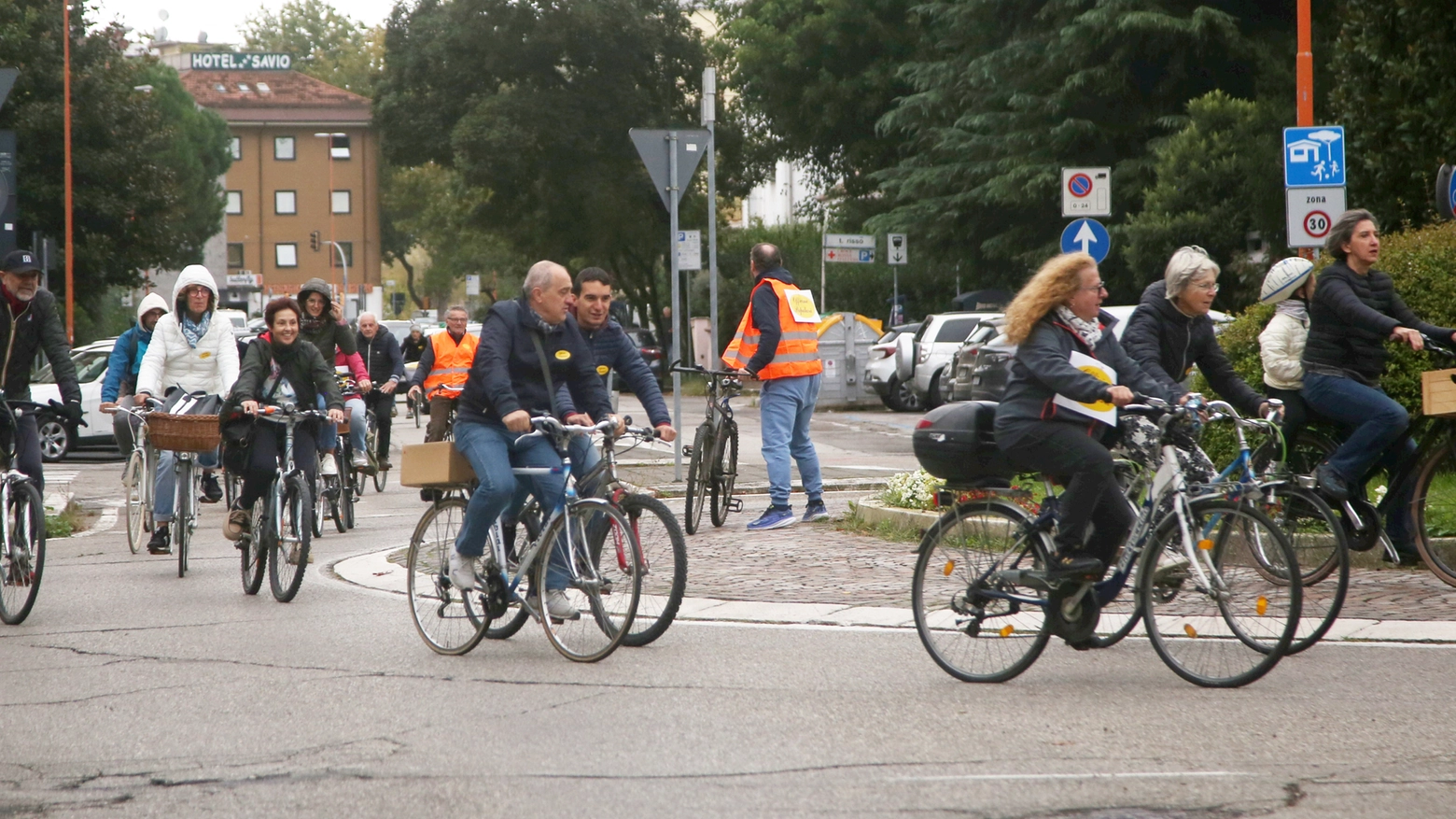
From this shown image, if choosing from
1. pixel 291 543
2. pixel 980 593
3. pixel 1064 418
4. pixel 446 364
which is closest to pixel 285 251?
pixel 446 364

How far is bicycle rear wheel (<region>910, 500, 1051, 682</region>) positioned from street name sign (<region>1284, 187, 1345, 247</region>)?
31.9 ft

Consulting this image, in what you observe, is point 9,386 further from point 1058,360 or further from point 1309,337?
point 1309,337

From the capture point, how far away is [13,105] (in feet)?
126

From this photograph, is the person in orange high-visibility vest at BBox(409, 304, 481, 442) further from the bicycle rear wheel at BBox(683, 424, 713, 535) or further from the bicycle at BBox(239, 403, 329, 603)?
the bicycle at BBox(239, 403, 329, 603)

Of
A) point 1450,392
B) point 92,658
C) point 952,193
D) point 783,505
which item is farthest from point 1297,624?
point 952,193

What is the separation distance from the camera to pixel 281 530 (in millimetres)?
9859

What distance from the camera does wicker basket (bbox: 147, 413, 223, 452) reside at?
10258 millimetres

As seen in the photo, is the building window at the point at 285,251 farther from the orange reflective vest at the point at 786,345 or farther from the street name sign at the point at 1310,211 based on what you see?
the orange reflective vest at the point at 786,345

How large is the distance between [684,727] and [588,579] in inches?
55.9

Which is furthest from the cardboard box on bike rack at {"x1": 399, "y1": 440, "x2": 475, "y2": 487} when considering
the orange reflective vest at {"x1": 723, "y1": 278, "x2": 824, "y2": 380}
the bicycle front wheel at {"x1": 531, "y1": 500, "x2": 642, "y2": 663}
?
the orange reflective vest at {"x1": 723, "y1": 278, "x2": 824, "y2": 380}

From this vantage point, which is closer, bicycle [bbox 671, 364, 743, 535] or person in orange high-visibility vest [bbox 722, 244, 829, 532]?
person in orange high-visibility vest [bbox 722, 244, 829, 532]

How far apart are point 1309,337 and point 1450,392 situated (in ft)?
2.37

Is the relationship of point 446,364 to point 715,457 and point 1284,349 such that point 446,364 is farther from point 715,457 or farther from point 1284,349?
point 1284,349

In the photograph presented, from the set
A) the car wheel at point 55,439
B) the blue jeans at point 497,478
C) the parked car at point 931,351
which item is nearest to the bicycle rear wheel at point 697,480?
the blue jeans at point 497,478
